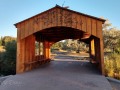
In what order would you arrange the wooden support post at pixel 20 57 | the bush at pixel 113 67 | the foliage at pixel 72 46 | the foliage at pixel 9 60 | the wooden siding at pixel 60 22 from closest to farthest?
the wooden siding at pixel 60 22
the wooden support post at pixel 20 57
the bush at pixel 113 67
the foliage at pixel 9 60
the foliage at pixel 72 46

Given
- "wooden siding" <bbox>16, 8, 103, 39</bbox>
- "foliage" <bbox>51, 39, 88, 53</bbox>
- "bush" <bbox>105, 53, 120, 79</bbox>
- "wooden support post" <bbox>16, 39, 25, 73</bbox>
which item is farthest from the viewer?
"foliage" <bbox>51, 39, 88, 53</bbox>

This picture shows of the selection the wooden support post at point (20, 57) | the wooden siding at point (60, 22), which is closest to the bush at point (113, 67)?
the wooden siding at point (60, 22)

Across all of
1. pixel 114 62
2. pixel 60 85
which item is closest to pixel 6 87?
Result: pixel 60 85

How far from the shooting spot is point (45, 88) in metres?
7.24

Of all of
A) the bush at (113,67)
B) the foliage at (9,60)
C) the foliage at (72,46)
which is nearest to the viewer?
the bush at (113,67)

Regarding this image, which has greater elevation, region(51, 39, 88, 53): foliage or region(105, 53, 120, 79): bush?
region(51, 39, 88, 53): foliage

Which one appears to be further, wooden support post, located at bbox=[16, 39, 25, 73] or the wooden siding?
wooden support post, located at bbox=[16, 39, 25, 73]

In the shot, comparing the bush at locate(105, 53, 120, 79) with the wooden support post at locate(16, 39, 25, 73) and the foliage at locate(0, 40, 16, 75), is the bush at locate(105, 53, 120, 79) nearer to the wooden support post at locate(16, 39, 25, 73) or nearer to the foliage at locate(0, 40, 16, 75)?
the wooden support post at locate(16, 39, 25, 73)

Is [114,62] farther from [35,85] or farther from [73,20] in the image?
[35,85]

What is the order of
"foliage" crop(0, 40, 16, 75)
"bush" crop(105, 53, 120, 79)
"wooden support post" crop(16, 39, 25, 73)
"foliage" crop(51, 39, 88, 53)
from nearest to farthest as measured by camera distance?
"wooden support post" crop(16, 39, 25, 73), "bush" crop(105, 53, 120, 79), "foliage" crop(0, 40, 16, 75), "foliage" crop(51, 39, 88, 53)

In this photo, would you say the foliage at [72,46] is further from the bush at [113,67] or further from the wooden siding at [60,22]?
the wooden siding at [60,22]

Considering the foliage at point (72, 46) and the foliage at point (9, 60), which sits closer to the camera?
the foliage at point (9, 60)

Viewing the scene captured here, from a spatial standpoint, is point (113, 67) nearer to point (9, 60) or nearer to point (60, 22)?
point (60, 22)

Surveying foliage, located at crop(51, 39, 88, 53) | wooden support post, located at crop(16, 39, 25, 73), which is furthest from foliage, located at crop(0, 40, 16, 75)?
foliage, located at crop(51, 39, 88, 53)
